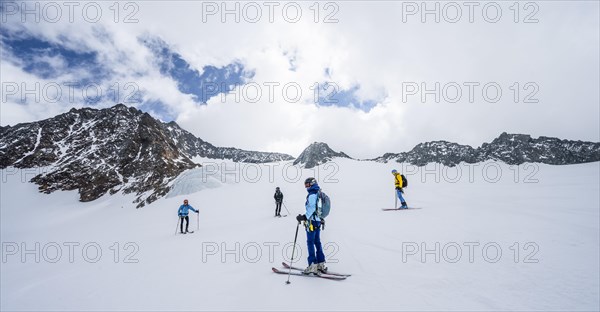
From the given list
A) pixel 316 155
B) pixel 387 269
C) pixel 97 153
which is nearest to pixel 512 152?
pixel 316 155

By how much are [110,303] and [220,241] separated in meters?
5.56

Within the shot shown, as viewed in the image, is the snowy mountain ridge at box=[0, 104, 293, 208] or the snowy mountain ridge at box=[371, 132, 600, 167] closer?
the snowy mountain ridge at box=[0, 104, 293, 208]

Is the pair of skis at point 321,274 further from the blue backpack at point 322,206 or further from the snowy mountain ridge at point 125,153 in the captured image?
the snowy mountain ridge at point 125,153

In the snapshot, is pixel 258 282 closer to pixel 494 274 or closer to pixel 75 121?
pixel 494 274

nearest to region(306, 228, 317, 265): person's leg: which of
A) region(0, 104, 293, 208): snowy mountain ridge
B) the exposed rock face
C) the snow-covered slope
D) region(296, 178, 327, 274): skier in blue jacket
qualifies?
region(296, 178, 327, 274): skier in blue jacket

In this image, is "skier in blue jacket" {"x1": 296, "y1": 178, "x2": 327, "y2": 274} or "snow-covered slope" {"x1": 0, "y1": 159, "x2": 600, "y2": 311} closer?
"snow-covered slope" {"x1": 0, "y1": 159, "x2": 600, "y2": 311}

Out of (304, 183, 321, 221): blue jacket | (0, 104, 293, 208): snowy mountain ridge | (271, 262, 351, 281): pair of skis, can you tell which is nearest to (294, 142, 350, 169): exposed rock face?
(0, 104, 293, 208): snowy mountain ridge

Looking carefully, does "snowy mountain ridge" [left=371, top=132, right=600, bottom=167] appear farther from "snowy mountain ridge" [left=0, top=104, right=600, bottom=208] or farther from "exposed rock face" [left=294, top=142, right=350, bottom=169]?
"exposed rock face" [left=294, top=142, right=350, bottom=169]

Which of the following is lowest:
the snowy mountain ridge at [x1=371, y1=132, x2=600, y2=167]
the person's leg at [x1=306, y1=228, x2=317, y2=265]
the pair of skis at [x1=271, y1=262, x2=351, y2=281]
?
the pair of skis at [x1=271, y1=262, x2=351, y2=281]

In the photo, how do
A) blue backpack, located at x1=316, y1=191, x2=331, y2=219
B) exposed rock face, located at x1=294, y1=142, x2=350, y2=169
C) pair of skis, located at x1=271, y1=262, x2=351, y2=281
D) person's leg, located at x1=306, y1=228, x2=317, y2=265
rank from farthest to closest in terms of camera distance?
exposed rock face, located at x1=294, y1=142, x2=350, y2=169
blue backpack, located at x1=316, y1=191, x2=331, y2=219
person's leg, located at x1=306, y1=228, x2=317, y2=265
pair of skis, located at x1=271, y1=262, x2=351, y2=281

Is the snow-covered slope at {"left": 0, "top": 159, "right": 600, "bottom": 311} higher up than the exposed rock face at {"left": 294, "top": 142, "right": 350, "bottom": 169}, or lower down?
lower down

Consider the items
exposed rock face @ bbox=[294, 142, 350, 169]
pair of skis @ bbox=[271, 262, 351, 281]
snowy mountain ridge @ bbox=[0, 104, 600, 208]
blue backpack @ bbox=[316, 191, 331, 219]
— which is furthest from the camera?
exposed rock face @ bbox=[294, 142, 350, 169]

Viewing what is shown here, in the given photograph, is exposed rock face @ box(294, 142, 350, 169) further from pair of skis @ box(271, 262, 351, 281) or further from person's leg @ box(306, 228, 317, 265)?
person's leg @ box(306, 228, 317, 265)

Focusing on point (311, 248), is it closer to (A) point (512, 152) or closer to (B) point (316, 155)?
(B) point (316, 155)
